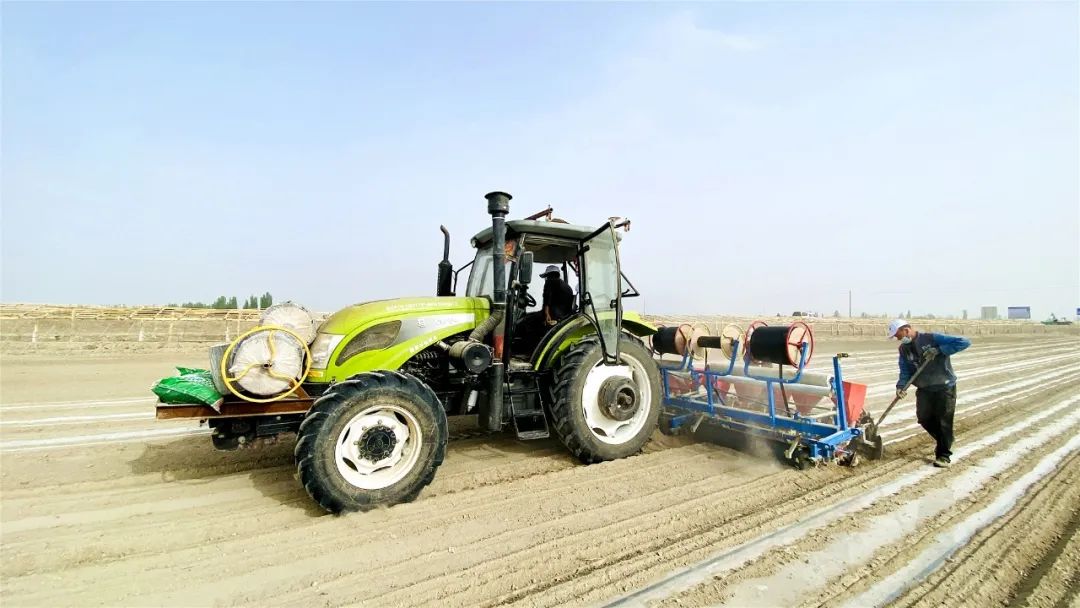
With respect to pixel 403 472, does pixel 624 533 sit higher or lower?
lower

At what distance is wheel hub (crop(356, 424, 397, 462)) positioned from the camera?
347cm

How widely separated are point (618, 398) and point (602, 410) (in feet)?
0.63

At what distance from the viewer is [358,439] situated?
11.4ft

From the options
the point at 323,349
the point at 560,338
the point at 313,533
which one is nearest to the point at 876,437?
the point at 560,338

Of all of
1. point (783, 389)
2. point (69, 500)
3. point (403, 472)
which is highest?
point (783, 389)

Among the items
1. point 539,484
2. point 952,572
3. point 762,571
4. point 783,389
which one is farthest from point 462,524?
point 783,389

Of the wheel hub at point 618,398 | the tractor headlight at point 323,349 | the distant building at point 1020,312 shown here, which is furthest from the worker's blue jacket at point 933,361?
the distant building at point 1020,312

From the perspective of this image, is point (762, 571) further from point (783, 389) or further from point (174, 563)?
point (174, 563)

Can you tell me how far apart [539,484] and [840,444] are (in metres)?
2.77

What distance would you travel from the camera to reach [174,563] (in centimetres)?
280

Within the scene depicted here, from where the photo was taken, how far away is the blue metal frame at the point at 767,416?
446 cm

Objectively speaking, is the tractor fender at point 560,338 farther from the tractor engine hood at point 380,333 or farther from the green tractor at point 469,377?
the tractor engine hood at point 380,333

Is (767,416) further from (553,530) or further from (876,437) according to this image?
(553,530)

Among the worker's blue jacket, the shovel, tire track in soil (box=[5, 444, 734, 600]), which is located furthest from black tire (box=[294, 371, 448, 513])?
the worker's blue jacket
